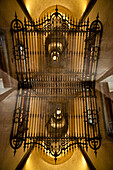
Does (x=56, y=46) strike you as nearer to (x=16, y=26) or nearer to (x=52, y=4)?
(x=16, y=26)

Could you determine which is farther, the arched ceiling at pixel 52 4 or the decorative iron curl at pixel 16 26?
the arched ceiling at pixel 52 4

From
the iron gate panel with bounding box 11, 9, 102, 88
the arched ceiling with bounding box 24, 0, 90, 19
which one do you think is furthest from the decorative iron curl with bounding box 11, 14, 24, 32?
the arched ceiling with bounding box 24, 0, 90, 19

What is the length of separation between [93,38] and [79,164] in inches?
133

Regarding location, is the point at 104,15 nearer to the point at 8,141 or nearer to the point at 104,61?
the point at 104,61

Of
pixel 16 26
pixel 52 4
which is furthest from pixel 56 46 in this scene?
pixel 52 4

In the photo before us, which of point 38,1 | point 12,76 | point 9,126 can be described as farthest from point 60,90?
point 38,1

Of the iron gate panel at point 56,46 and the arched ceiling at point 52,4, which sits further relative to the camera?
the arched ceiling at point 52,4

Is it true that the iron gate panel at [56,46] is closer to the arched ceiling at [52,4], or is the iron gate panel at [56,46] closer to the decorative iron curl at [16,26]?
the decorative iron curl at [16,26]

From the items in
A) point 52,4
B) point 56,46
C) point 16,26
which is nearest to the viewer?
point 16,26

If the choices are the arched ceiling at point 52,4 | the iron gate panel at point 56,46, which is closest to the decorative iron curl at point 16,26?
the iron gate panel at point 56,46

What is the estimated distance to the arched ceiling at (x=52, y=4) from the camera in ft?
12.7

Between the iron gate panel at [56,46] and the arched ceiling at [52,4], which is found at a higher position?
the arched ceiling at [52,4]

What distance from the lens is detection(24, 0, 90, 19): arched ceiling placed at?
3.86 meters

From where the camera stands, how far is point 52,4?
170 inches
